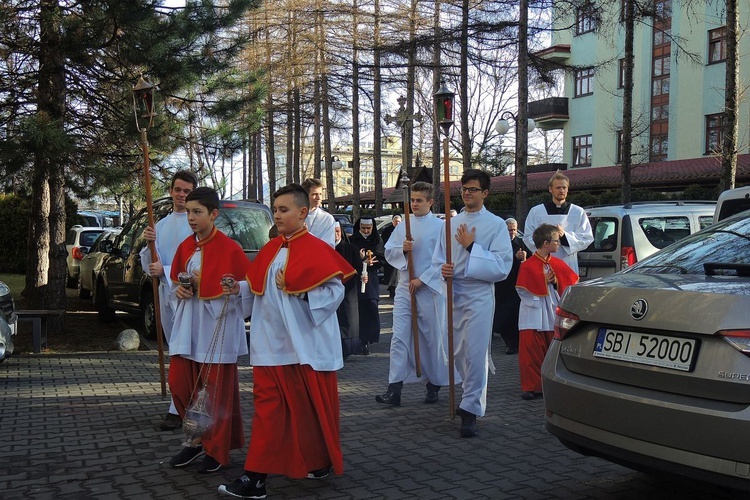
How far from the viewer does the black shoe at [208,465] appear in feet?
16.8

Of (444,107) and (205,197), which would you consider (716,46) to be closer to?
(444,107)

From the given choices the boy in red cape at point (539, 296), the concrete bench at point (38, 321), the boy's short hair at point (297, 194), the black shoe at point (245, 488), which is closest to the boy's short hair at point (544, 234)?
the boy in red cape at point (539, 296)

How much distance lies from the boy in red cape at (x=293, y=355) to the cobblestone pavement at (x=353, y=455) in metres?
0.28

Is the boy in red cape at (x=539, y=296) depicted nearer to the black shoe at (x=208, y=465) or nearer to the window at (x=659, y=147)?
the black shoe at (x=208, y=465)

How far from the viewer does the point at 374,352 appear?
1076 cm

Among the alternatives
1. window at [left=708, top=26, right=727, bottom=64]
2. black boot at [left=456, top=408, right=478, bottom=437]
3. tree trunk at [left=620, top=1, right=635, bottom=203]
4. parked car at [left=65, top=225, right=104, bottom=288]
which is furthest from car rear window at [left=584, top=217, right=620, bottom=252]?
window at [left=708, top=26, right=727, bottom=64]

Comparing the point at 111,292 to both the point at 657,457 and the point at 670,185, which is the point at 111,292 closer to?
the point at 657,457

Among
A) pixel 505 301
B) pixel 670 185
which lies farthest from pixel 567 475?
pixel 670 185

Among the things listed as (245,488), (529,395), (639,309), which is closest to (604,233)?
(529,395)

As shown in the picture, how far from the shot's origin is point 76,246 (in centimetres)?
2053

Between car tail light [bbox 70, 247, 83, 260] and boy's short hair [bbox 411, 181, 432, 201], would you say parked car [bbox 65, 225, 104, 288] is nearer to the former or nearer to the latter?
car tail light [bbox 70, 247, 83, 260]

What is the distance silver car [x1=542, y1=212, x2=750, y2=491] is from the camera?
3510 millimetres

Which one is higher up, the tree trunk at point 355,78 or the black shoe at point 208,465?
the tree trunk at point 355,78

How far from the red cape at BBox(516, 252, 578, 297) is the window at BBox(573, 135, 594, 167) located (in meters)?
34.7
